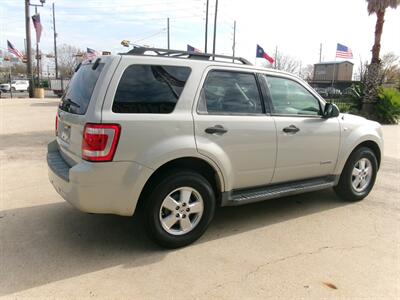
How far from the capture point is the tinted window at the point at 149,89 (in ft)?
11.1

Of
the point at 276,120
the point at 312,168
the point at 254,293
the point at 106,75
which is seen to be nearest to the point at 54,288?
the point at 254,293

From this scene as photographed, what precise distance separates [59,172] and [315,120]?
305cm

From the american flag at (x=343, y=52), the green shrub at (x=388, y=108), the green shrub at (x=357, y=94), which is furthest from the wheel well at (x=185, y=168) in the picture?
A: the american flag at (x=343, y=52)

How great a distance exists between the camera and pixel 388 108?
16.1 meters

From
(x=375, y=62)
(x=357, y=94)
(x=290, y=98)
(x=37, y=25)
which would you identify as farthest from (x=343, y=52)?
(x=290, y=98)

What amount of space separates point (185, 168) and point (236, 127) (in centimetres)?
70

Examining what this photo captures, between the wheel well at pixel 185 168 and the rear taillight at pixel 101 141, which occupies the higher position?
the rear taillight at pixel 101 141

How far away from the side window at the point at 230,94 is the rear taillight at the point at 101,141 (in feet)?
3.08

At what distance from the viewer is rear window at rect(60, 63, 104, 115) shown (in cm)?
353

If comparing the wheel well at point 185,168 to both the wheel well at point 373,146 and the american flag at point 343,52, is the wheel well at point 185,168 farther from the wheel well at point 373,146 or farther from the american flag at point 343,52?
the american flag at point 343,52

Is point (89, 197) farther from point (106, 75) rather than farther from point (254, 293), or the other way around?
point (254, 293)

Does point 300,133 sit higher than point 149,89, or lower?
lower

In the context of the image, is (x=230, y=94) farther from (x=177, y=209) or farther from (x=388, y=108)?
(x=388, y=108)

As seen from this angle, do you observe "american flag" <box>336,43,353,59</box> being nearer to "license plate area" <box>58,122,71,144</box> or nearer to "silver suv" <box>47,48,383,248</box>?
"silver suv" <box>47,48,383,248</box>
